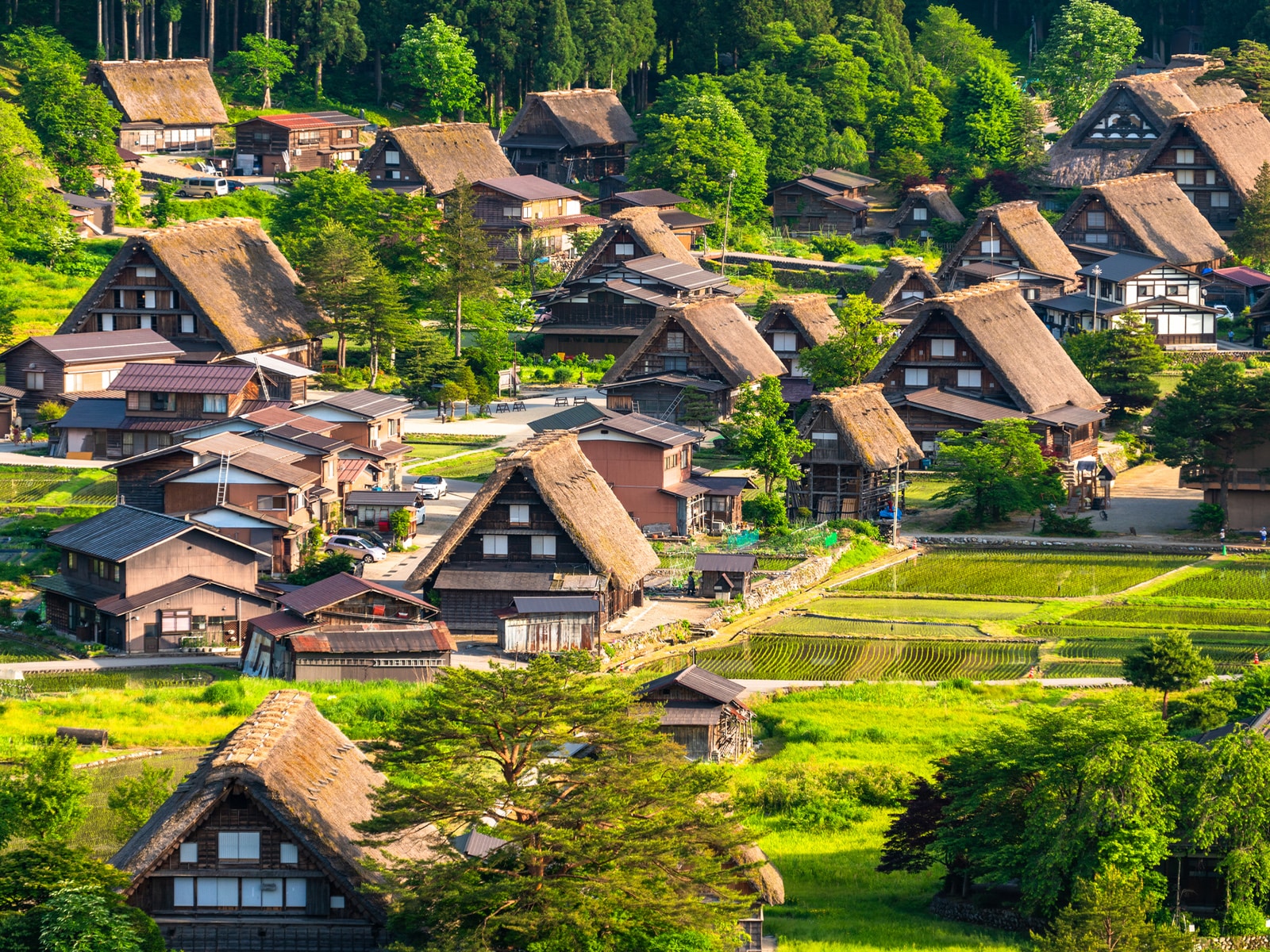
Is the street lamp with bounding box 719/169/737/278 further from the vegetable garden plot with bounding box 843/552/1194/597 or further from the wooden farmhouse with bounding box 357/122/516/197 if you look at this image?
the vegetable garden plot with bounding box 843/552/1194/597

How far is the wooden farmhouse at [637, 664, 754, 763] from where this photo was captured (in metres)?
36.2

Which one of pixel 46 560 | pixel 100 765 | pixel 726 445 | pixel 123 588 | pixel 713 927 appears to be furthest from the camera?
pixel 726 445

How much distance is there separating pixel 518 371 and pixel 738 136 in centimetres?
1910

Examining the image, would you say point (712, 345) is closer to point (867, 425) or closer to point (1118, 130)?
point (867, 425)

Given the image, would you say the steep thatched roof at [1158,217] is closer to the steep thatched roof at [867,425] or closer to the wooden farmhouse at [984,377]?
the wooden farmhouse at [984,377]

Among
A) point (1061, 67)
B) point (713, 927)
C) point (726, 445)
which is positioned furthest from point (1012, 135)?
point (713, 927)

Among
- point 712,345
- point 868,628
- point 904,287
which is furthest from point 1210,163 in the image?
point 868,628

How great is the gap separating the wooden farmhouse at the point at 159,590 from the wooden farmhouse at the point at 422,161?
114ft

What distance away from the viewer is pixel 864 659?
43062 mm

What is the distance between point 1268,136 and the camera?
82438 millimetres

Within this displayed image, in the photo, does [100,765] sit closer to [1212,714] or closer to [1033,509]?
[1212,714]

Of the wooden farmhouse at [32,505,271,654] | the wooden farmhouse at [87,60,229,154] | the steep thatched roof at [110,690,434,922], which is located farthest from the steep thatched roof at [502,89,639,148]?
the steep thatched roof at [110,690,434,922]

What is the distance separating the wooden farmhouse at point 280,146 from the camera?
82125mm

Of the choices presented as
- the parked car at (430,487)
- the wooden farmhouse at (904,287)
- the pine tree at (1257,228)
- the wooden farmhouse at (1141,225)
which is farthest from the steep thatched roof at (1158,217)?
Result: the parked car at (430,487)
